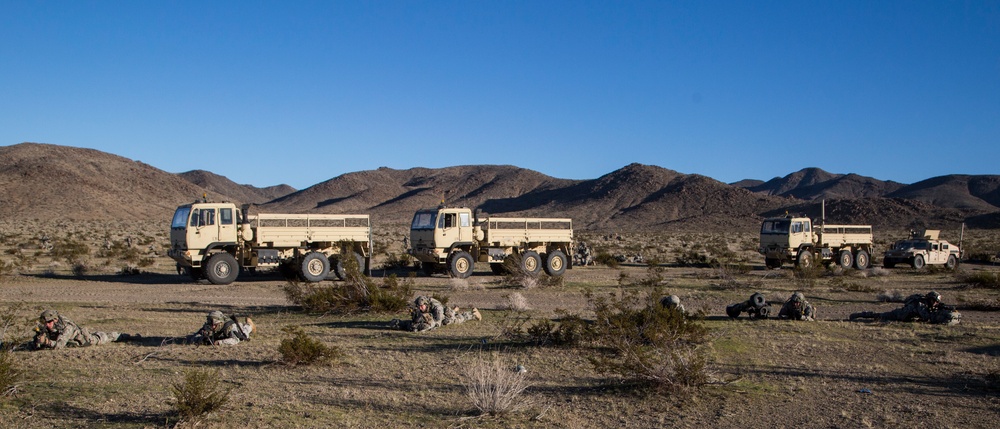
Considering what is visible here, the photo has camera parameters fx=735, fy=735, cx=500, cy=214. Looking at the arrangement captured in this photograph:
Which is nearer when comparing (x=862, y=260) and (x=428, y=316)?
(x=428, y=316)

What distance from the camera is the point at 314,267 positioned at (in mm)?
23125

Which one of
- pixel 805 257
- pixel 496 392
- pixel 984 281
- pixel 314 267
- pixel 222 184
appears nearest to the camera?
pixel 496 392

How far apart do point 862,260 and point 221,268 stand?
26345 millimetres

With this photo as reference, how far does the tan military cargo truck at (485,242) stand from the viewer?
24.4 meters

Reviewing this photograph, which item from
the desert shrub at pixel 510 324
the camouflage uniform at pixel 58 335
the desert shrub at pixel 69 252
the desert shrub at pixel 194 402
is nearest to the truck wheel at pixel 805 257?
the desert shrub at pixel 510 324

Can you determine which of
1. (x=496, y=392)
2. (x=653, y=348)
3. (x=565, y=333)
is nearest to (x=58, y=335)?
(x=496, y=392)

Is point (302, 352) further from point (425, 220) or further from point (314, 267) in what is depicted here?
point (425, 220)

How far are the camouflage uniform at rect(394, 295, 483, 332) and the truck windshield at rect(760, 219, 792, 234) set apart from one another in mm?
20760

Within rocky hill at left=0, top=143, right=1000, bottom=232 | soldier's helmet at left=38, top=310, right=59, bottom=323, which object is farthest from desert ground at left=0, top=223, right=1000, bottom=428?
Result: rocky hill at left=0, top=143, right=1000, bottom=232

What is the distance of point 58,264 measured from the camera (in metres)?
29.4

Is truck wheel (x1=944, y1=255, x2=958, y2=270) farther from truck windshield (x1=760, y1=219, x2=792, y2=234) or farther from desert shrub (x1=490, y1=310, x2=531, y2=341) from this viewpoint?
desert shrub (x1=490, y1=310, x2=531, y2=341)

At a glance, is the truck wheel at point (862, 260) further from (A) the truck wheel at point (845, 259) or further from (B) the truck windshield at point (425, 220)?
(B) the truck windshield at point (425, 220)

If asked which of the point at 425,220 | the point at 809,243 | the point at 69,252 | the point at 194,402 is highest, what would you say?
the point at 425,220

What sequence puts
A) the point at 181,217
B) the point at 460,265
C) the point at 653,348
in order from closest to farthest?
1. the point at 653,348
2. the point at 181,217
3. the point at 460,265
